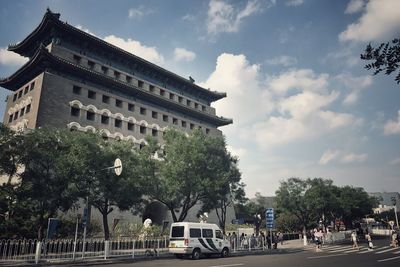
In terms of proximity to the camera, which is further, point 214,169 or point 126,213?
point 126,213

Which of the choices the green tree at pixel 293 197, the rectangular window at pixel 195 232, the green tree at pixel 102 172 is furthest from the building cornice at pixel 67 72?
the rectangular window at pixel 195 232

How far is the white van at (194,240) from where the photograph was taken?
59.6ft

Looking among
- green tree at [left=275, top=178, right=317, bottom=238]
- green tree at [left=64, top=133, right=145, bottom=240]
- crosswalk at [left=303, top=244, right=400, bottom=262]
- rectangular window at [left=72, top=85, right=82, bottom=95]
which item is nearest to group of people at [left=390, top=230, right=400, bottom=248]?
crosswalk at [left=303, top=244, right=400, bottom=262]

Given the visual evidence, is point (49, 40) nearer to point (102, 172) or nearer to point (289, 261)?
point (102, 172)

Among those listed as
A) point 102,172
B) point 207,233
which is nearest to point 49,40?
point 102,172

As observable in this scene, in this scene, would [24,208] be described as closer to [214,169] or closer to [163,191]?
[163,191]

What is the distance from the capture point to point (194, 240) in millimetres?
18516

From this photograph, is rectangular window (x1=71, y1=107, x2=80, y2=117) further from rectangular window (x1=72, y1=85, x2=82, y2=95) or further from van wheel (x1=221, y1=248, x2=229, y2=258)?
van wheel (x1=221, y1=248, x2=229, y2=258)

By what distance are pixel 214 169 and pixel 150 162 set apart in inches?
226

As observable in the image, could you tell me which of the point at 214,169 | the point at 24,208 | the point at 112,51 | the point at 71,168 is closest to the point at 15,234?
the point at 24,208

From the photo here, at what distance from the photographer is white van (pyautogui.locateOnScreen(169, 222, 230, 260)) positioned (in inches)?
715

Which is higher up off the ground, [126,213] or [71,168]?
[71,168]

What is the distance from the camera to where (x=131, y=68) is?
41.8 metres

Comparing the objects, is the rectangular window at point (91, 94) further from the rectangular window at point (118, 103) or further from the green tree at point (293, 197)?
the green tree at point (293, 197)
